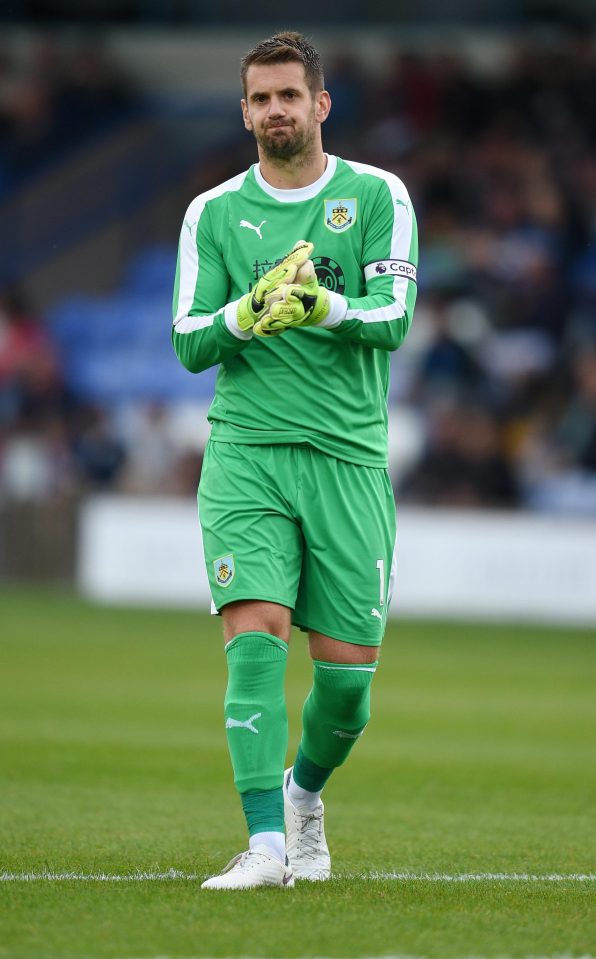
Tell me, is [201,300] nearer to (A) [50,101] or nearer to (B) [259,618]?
(B) [259,618]

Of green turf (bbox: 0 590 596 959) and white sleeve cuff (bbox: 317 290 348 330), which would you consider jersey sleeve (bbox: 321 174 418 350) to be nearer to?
white sleeve cuff (bbox: 317 290 348 330)

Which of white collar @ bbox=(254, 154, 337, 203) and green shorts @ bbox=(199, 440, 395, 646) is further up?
white collar @ bbox=(254, 154, 337, 203)

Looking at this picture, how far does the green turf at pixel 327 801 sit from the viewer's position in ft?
13.9

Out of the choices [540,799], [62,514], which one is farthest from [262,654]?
[62,514]

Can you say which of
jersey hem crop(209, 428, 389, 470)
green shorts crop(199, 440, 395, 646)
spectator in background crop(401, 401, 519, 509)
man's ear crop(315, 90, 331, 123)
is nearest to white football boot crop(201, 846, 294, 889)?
green shorts crop(199, 440, 395, 646)

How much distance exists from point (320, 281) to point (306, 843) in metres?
1.81

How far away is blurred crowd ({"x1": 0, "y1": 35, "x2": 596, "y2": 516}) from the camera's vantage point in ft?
58.2

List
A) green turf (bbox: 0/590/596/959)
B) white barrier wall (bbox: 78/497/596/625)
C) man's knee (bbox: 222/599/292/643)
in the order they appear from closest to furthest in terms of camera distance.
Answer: green turf (bbox: 0/590/596/959) → man's knee (bbox: 222/599/292/643) → white barrier wall (bbox: 78/497/596/625)

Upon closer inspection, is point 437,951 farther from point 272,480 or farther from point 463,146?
point 463,146

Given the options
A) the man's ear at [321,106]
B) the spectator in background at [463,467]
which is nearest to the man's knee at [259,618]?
the man's ear at [321,106]

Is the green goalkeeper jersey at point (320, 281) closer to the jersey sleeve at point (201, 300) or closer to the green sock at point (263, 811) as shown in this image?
the jersey sleeve at point (201, 300)

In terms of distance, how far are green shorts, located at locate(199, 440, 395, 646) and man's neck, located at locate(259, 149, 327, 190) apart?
2.82 ft

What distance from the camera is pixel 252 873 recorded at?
4.79 meters

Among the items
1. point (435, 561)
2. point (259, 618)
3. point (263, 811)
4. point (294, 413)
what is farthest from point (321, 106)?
point (435, 561)
